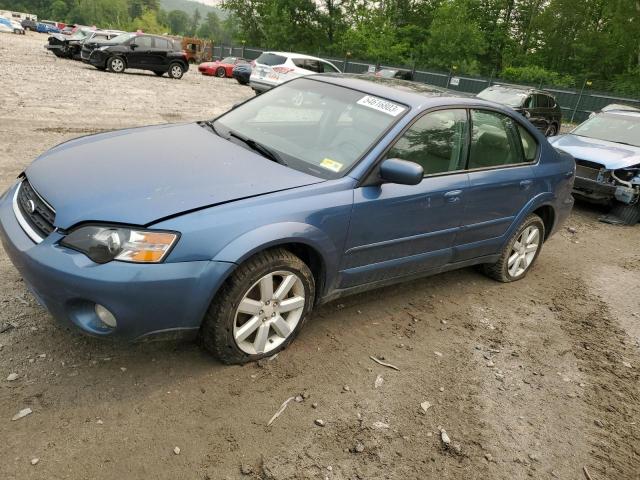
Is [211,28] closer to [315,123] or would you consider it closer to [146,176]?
[315,123]

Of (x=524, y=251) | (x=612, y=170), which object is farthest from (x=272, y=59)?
(x=524, y=251)

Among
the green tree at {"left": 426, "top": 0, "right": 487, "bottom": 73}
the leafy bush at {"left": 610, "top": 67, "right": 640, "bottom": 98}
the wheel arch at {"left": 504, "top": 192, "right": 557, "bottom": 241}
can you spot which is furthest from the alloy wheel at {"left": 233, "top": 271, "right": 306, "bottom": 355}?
the green tree at {"left": 426, "top": 0, "right": 487, "bottom": 73}

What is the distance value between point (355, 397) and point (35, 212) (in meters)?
2.04

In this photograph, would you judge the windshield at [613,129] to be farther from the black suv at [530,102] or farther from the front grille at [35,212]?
the front grille at [35,212]

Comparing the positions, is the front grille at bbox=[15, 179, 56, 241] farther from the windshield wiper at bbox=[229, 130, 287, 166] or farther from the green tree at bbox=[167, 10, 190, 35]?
the green tree at bbox=[167, 10, 190, 35]

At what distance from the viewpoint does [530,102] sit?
14.5 m

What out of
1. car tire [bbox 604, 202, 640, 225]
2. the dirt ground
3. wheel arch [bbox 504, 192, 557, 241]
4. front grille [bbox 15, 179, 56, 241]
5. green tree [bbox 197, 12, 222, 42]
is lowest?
green tree [bbox 197, 12, 222, 42]

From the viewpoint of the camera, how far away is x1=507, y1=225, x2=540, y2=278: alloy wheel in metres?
4.79

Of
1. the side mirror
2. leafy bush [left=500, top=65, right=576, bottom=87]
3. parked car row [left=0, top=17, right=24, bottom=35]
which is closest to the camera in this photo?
the side mirror

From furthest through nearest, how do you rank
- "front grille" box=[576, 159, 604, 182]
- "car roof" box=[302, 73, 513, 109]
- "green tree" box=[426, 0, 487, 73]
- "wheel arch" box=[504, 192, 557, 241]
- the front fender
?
"green tree" box=[426, 0, 487, 73] < "front grille" box=[576, 159, 604, 182] < "wheel arch" box=[504, 192, 557, 241] < "car roof" box=[302, 73, 513, 109] < the front fender

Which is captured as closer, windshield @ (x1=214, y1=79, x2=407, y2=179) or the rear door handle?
windshield @ (x1=214, y1=79, x2=407, y2=179)

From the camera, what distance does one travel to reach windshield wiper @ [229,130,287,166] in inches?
130

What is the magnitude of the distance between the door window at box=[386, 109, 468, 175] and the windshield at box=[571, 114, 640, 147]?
235 inches

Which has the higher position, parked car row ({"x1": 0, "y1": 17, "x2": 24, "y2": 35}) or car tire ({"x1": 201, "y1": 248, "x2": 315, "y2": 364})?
car tire ({"x1": 201, "y1": 248, "x2": 315, "y2": 364})
